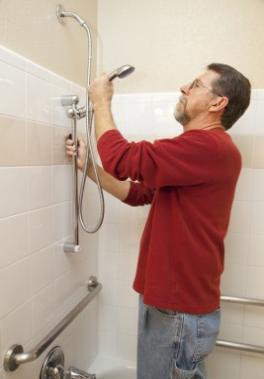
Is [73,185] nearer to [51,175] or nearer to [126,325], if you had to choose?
[51,175]

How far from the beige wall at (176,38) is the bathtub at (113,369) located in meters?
1.38

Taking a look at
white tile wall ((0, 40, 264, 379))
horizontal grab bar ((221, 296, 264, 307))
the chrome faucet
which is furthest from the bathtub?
horizontal grab bar ((221, 296, 264, 307))

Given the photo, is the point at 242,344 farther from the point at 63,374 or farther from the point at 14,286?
the point at 14,286

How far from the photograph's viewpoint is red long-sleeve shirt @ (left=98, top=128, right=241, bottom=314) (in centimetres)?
98

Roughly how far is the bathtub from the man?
0.52m

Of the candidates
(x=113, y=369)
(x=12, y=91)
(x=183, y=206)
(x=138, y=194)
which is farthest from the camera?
(x=113, y=369)

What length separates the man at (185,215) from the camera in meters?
1.00

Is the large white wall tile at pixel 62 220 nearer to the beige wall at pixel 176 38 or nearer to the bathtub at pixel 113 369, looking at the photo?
the beige wall at pixel 176 38

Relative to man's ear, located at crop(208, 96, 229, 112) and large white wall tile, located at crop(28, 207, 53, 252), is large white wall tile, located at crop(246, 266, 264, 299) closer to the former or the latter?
man's ear, located at crop(208, 96, 229, 112)

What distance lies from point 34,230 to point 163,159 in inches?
19.5

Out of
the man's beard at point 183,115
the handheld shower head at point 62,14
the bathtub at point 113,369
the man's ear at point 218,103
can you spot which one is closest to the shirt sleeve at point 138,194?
the man's beard at point 183,115

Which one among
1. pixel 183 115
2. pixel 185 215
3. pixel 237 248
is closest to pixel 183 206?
pixel 185 215

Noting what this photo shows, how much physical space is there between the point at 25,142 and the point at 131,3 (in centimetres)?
93

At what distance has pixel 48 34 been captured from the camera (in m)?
1.14
